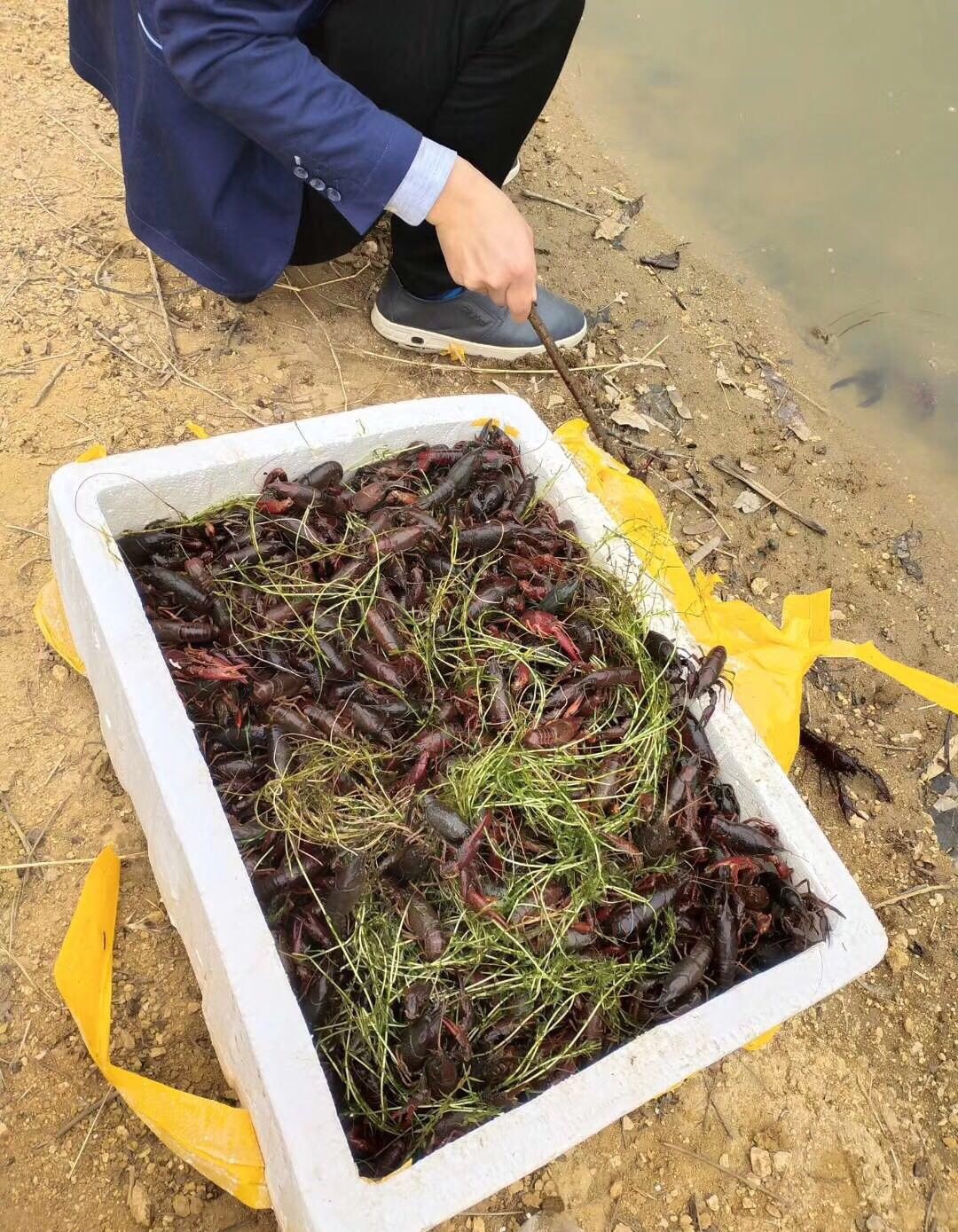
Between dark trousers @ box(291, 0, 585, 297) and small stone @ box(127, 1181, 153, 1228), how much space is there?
2.99m

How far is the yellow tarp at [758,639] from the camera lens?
2.50m

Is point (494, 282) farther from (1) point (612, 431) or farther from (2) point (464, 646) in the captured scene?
(1) point (612, 431)

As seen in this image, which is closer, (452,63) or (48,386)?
(452,63)

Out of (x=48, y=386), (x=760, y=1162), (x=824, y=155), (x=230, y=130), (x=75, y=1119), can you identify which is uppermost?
(x=824, y=155)

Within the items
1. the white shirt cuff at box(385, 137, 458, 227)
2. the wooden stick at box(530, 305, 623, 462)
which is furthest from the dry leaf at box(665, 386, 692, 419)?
the white shirt cuff at box(385, 137, 458, 227)

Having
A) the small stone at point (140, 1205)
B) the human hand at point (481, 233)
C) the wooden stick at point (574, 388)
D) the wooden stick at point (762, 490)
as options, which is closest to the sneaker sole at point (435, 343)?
the wooden stick at point (574, 388)

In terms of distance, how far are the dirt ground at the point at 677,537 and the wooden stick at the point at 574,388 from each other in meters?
0.25

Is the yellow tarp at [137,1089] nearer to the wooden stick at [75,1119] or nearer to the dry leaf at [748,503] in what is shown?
the wooden stick at [75,1119]

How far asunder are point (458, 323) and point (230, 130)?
1.33 metres

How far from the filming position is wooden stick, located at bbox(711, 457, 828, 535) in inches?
159

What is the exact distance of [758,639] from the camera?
2.71 meters

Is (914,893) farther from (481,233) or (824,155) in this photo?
(824,155)

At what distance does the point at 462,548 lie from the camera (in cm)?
241

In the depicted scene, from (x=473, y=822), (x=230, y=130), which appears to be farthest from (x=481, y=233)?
(x=473, y=822)
